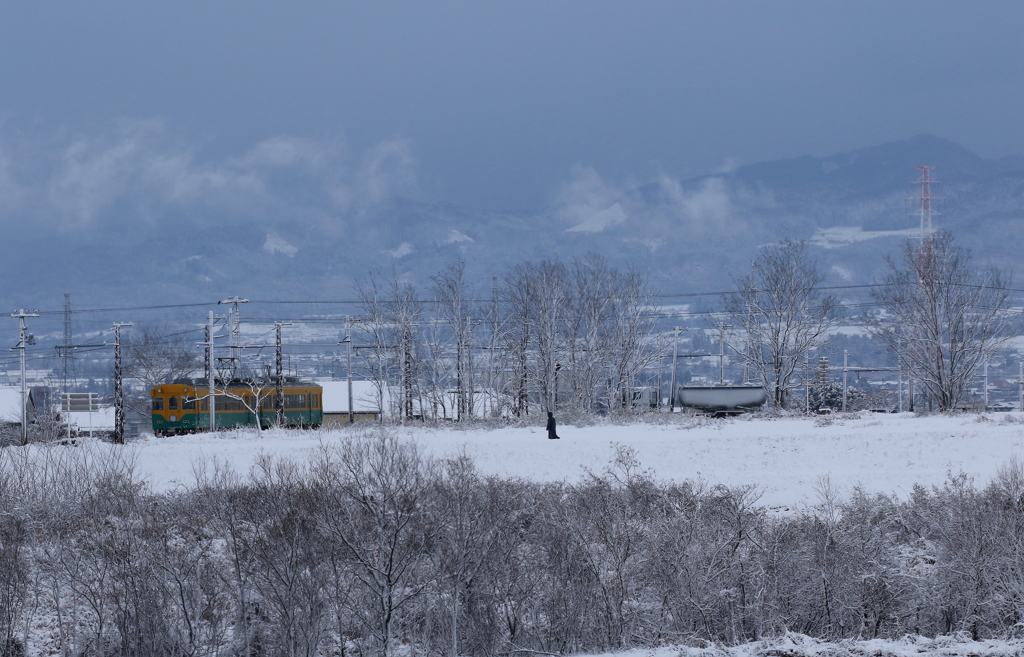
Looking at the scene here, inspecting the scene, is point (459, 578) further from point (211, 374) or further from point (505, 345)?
point (505, 345)

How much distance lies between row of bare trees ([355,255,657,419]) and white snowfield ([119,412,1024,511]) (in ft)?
56.3

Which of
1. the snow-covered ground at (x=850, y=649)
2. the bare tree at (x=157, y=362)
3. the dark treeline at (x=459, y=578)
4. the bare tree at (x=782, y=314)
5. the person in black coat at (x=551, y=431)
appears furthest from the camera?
the bare tree at (x=157, y=362)

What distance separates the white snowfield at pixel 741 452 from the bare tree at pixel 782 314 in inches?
721

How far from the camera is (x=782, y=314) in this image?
63.3 m

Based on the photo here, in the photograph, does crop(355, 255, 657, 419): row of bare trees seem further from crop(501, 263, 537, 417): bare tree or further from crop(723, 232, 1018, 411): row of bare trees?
crop(723, 232, 1018, 411): row of bare trees

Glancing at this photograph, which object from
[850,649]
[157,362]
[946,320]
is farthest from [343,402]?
[850,649]

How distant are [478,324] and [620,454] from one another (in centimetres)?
3332

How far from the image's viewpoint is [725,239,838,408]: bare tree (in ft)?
200

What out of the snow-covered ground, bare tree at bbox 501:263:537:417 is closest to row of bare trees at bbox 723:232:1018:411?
bare tree at bbox 501:263:537:417

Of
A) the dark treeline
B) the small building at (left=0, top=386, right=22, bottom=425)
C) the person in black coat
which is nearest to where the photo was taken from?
the dark treeline

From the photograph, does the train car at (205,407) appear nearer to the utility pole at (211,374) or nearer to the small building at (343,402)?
the utility pole at (211,374)

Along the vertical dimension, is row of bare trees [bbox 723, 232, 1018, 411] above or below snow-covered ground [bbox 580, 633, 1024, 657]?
above

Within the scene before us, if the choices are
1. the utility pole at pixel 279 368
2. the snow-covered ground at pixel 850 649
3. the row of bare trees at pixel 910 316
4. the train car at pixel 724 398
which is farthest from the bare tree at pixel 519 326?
the snow-covered ground at pixel 850 649

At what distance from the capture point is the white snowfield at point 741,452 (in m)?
33.2
